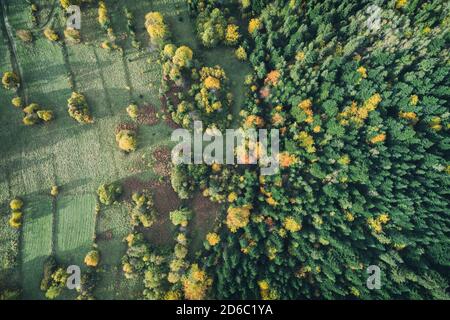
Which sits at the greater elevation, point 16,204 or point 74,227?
point 16,204

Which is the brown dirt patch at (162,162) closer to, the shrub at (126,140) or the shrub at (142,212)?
the shrub at (126,140)

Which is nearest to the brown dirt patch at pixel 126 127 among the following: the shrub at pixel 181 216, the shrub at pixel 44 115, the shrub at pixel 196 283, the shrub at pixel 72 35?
the shrub at pixel 44 115

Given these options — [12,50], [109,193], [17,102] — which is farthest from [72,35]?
[109,193]

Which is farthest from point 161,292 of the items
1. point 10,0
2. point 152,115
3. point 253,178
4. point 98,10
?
point 10,0

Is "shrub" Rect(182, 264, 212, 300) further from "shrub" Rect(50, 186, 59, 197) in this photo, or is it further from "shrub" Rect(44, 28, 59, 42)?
"shrub" Rect(44, 28, 59, 42)

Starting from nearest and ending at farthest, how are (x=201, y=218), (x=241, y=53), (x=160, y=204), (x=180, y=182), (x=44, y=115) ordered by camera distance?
(x=44, y=115) < (x=180, y=182) < (x=160, y=204) < (x=201, y=218) < (x=241, y=53)

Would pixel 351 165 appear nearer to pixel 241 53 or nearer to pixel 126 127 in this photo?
pixel 241 53
